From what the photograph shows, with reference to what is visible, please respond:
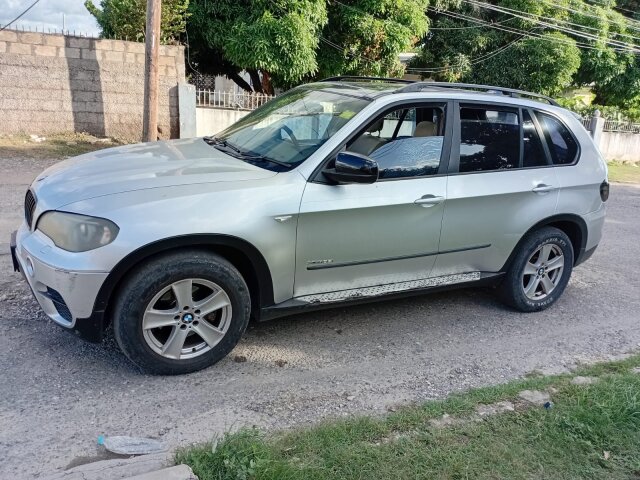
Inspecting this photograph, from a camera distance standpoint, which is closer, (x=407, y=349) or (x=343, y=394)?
(x=343, y=394)

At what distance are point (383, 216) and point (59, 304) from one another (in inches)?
84.7

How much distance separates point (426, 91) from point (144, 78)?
8542 mm

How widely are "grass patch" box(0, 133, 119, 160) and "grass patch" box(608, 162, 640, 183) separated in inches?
492

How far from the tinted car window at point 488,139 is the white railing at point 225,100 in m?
8.69

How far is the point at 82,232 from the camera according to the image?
→ 323 centimetres

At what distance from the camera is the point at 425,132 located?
4.41 meters

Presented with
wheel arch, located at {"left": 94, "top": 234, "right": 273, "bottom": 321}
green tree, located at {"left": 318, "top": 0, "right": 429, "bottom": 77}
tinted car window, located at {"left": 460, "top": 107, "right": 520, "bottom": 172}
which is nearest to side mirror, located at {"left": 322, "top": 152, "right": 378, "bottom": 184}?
wheel arch, located at {"left": 94, "top": 234, "right": 273, "bottom": 321}

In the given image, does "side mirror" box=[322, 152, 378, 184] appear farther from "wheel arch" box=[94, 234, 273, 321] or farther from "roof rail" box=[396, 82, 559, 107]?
"roof rail" box=[396, 82, 559, 107]

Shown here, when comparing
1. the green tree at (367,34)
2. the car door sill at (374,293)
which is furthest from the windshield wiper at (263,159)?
the green tree at (367,34)

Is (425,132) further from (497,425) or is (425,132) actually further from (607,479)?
(607,479)

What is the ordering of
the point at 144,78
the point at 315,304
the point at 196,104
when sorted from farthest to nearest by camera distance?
the point at 196,104 → the point at 144,78 → the point at 315,304

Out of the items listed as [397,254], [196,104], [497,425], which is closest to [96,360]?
[397,254]

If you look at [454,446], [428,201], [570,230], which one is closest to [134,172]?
[428,201]

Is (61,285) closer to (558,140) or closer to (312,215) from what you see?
(312,215)
